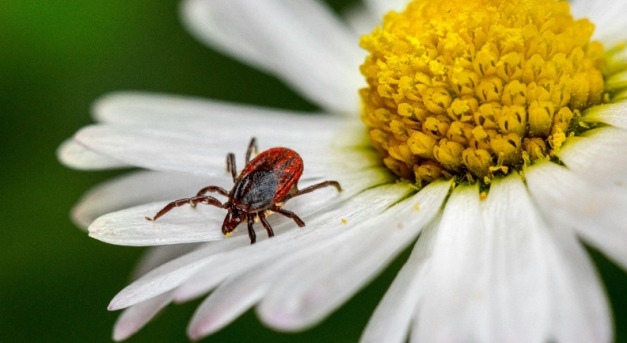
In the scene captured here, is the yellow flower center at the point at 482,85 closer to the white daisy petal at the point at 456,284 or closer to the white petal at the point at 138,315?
the white daisy petal at the point at 456,284

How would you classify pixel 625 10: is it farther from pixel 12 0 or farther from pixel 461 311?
pixel 12 0

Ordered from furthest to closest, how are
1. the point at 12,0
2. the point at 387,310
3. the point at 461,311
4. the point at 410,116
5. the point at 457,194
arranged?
the point at 12,0 < the point at 410,116 < the point at 457,194 < the point at 387,310 < the point at 461,311

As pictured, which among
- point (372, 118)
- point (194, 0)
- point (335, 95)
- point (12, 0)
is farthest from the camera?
point (12, 0)

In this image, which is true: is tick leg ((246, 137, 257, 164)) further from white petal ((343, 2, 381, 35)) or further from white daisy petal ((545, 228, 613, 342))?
white daisy petal ((545, 228, 613, 342))

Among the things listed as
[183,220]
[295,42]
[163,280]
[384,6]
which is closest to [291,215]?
[183,220]

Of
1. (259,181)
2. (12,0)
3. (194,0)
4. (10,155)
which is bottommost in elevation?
(259,181)

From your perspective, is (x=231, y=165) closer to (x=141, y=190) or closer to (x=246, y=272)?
(x=141, y=190)

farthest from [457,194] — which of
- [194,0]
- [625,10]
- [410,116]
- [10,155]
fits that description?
[10,155]
